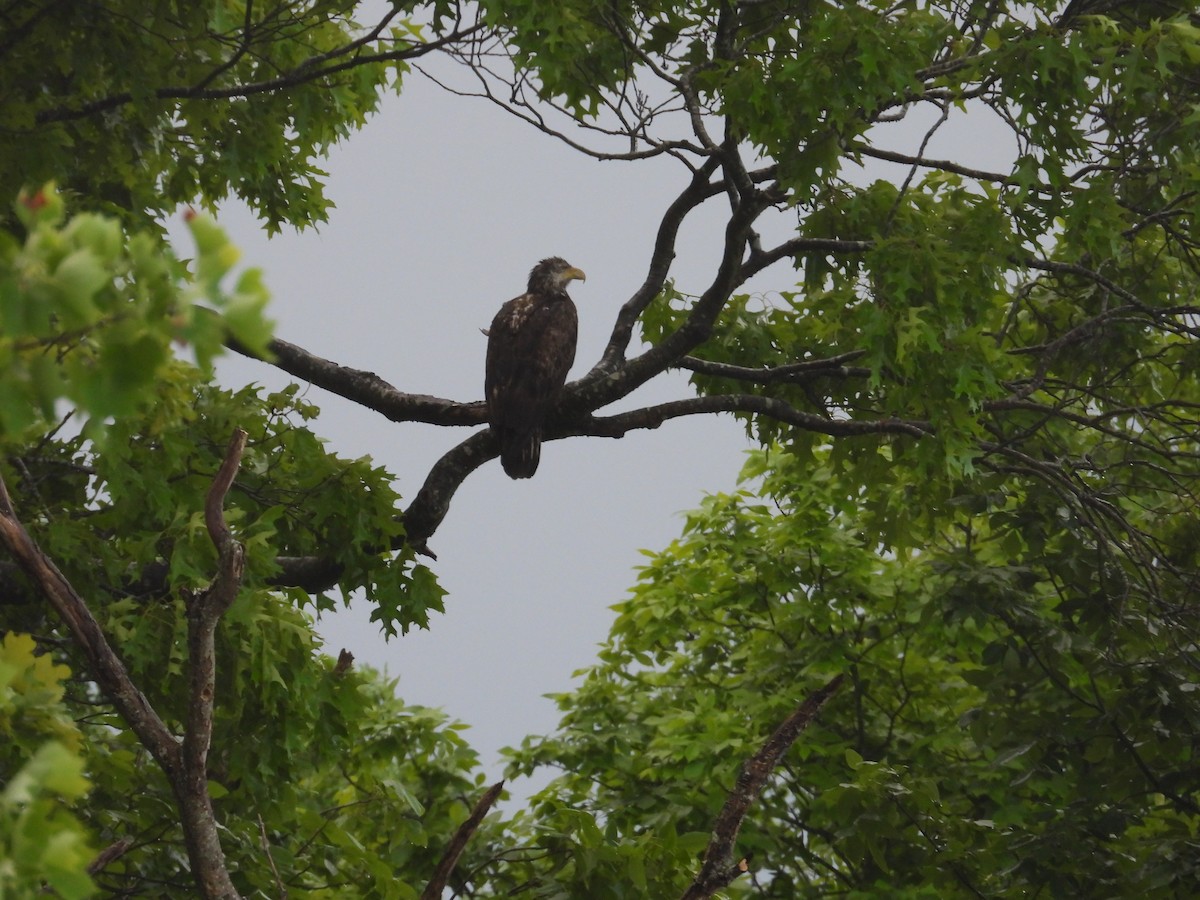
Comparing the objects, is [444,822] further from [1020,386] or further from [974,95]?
[974,95]

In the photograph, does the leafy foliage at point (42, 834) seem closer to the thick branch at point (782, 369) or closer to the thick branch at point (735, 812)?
the thick branch at point (735, 812)

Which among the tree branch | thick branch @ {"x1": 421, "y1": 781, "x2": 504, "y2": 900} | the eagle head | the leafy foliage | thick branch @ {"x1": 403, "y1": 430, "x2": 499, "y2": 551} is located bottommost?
the leafy foliage

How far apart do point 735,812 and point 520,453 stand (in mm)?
3888

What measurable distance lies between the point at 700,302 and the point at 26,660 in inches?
196

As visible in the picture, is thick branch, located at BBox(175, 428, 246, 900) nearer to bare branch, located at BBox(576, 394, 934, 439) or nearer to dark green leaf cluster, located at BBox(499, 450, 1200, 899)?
dark green leaf cluster, located at BBox(499, 450, 1200, 899)

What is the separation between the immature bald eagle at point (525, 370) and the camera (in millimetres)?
7148

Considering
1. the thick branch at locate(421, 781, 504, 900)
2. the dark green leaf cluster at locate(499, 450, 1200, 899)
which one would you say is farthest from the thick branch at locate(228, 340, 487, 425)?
the thick branch at locate(421, 781, 504, 900)

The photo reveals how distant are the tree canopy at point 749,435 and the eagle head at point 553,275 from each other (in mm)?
670

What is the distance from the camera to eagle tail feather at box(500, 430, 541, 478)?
23.4 ft

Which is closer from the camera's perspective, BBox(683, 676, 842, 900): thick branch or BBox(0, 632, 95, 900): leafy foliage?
BBox(0, 632, 95, 900): leafy foliage

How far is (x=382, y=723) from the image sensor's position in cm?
957

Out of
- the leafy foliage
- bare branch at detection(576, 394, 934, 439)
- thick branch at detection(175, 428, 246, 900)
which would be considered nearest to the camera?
the leafy foliage

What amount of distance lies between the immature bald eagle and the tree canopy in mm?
139

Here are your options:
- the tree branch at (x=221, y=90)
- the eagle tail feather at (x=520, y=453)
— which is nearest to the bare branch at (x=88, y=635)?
the tree branch at (x=221, y=90)
